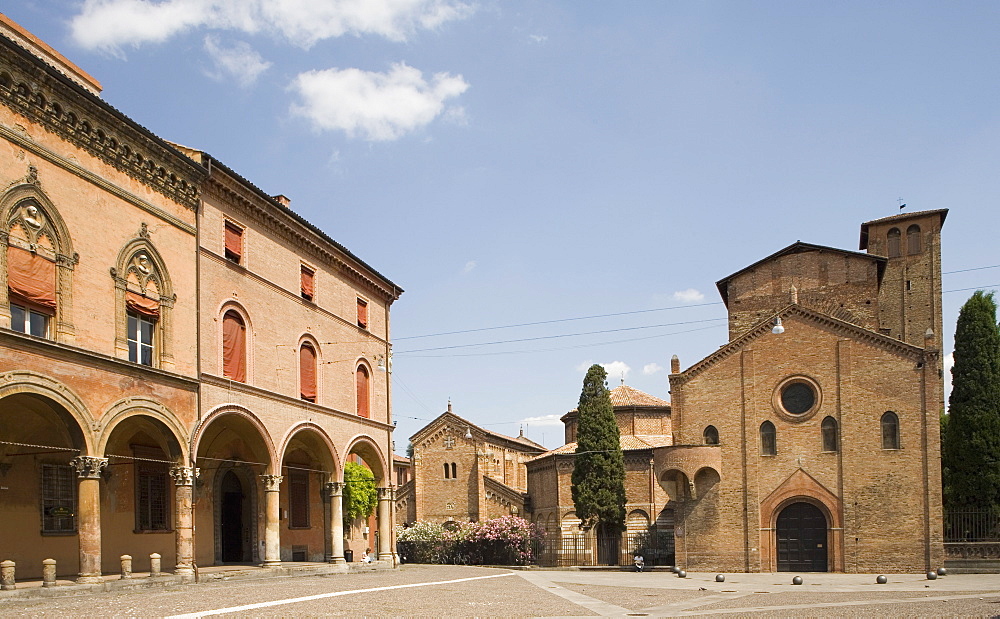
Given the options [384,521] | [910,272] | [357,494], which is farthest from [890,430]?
[357,494]

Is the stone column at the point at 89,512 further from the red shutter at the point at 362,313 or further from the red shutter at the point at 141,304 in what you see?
the red shutter at the point at 362,313

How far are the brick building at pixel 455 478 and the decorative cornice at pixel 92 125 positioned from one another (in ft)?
104

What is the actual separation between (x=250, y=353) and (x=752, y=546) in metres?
22.0

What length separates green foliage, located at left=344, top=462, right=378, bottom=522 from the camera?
3719cm

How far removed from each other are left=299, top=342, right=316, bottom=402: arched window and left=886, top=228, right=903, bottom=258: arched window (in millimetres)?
38546

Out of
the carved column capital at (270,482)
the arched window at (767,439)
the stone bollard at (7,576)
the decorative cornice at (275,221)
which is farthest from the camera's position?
the arched window at (767,439)

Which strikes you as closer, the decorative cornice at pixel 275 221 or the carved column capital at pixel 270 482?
the decorative cornice at pixel 275 221

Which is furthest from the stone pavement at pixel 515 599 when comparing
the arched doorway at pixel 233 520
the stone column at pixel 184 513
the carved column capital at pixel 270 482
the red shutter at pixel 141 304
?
the red shutter at pixel 141 304

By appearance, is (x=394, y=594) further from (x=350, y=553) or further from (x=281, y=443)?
(x=350, y=553)

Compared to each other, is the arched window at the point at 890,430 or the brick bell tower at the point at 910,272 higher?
the brick bell tower at the point at 910,272

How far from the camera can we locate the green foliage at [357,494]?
3719 cm

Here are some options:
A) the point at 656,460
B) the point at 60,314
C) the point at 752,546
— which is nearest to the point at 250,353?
the point at 60,314

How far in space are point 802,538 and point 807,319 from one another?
8.88 metres

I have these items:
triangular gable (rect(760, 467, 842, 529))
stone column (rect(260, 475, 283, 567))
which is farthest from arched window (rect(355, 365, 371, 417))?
triangular gable (rect(760, 467, 842, 529))
